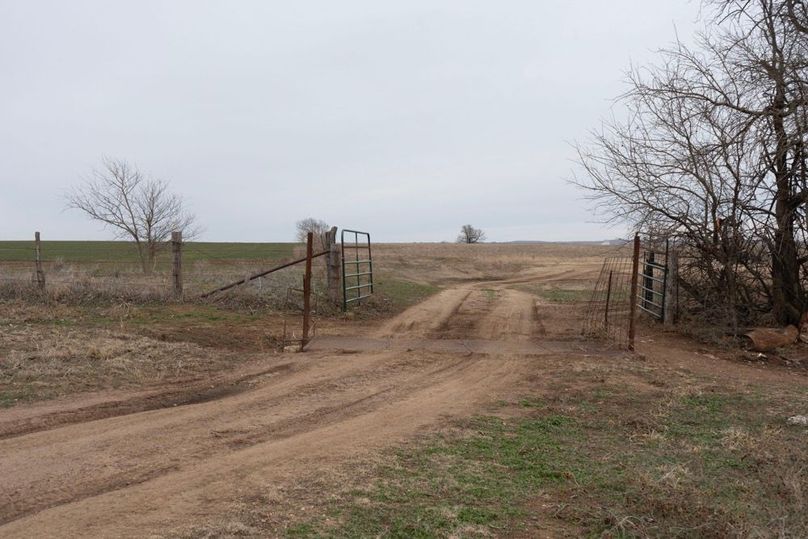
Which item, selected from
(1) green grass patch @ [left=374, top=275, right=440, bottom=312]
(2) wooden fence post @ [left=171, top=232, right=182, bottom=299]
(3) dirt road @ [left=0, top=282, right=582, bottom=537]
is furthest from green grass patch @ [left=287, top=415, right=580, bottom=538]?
(2) wooden fence post @ [left=171, top=232, right=182, bottom=299]

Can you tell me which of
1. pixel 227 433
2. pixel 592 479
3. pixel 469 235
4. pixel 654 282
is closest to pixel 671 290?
pixel 654 282

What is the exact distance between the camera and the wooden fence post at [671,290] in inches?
500

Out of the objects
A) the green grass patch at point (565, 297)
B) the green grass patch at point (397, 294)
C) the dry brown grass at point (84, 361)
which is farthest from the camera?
the green grass patch at point (565, 297)

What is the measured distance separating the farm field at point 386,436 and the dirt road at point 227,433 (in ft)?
0.09

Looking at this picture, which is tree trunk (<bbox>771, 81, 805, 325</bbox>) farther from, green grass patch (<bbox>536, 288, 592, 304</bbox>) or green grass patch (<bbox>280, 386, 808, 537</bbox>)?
green grass patch (<bbox>536, 288, 592, 304</bbox>)

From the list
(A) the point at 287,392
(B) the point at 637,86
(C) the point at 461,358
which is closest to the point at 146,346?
(A) the point at 287,392

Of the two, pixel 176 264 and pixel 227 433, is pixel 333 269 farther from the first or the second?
pixel 227 433

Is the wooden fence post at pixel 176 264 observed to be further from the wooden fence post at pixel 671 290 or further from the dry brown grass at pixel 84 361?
the wooden fence post at pixel 671 290

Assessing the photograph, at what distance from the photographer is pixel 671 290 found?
1302 cm

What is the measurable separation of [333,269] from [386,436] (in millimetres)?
9276

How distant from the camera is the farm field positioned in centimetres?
379

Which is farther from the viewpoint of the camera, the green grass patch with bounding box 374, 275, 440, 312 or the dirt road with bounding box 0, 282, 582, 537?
the green grass patch with bounding box 374, 275, 440, 312

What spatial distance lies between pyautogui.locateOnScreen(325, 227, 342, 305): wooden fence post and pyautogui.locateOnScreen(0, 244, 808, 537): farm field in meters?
3.09

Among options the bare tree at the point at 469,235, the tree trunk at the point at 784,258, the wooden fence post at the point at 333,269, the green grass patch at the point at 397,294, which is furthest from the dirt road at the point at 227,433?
the bare tree at the point at 469,235
